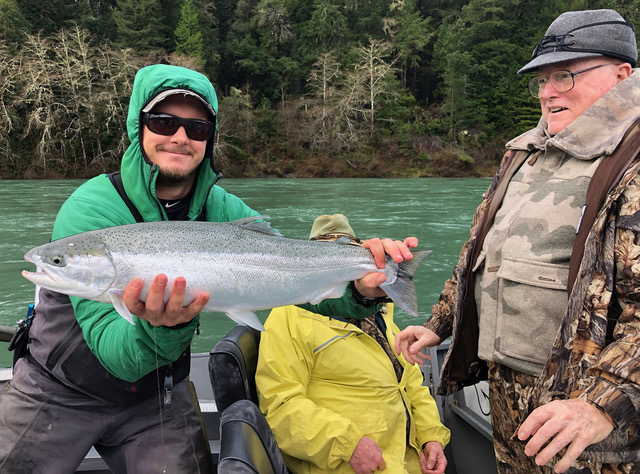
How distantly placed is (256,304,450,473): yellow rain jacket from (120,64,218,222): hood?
92 cm

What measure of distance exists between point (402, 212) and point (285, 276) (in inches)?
657

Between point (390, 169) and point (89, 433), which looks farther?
point (390, 169)

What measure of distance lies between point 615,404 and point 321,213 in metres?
16.8

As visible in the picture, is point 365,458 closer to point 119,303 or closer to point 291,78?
point 119,303

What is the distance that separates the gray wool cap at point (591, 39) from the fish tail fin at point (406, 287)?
3.54ft

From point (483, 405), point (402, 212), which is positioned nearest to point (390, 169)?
point (402, 212)

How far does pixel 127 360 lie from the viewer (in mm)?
2066

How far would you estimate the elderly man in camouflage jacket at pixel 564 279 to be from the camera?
5.67 feet

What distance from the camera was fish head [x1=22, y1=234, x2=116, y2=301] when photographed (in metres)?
1.98

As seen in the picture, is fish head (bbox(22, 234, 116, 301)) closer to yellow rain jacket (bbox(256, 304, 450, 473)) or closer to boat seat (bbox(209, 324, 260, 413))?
boat seat (bbox(209, 324, 260, 413))

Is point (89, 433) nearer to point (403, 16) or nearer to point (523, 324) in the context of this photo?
point (523, 324)

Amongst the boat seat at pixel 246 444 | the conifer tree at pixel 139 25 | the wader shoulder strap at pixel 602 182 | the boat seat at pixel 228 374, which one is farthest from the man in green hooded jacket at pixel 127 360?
the conifer tree at pixel 139 25

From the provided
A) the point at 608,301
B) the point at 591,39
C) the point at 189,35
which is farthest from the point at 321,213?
the point at 189,35

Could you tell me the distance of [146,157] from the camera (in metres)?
2.52
